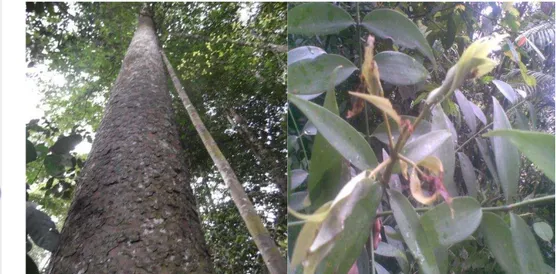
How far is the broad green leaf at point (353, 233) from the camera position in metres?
0.40

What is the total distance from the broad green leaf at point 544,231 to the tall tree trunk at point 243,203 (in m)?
0.38

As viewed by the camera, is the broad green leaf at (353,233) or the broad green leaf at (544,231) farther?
the broad green leaf at (544,231)

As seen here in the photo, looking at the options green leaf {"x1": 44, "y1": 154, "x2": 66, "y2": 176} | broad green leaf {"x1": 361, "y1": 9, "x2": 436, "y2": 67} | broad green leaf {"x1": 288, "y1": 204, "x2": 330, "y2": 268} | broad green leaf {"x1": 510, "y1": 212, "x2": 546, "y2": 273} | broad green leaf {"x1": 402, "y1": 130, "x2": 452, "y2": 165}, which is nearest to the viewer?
broad green leaf {"x1": 288, "y1": 204, "x2": 330, "y2": 268}

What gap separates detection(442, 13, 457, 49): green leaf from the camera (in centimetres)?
79

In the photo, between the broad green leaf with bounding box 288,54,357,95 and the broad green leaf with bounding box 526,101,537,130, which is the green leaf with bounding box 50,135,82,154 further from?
the broad green leaf with bounding box 526,101,537,130

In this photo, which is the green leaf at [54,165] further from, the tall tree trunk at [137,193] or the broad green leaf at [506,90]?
the broad green leaf at [506,90]

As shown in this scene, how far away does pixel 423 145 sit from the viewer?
1.51ft

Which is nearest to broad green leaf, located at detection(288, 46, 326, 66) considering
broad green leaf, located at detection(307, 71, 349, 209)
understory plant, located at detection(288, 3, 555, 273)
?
understory plant, located at detection(288, 3, 555, 273)

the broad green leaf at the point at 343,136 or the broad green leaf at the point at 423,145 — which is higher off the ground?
the broad green leaf at the point at 343,136

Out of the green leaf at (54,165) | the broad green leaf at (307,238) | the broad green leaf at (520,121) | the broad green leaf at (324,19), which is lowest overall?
the broad green leaf at (520,121)

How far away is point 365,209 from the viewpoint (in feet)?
1.34

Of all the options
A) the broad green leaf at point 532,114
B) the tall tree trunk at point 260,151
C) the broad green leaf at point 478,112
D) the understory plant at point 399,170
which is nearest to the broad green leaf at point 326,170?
the understory plant at point 399,170

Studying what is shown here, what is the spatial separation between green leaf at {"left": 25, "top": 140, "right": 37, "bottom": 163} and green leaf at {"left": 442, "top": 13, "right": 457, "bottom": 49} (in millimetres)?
750

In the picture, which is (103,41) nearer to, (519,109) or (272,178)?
(272,178)
